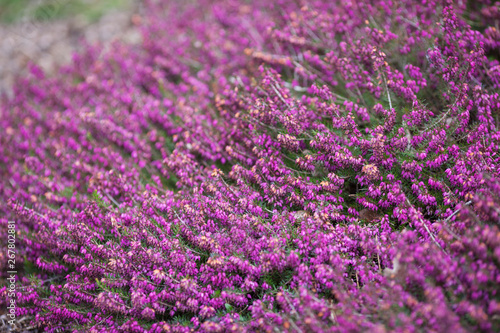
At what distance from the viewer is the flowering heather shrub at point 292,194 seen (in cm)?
279

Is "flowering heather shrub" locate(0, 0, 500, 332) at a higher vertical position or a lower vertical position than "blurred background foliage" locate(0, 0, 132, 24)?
lower

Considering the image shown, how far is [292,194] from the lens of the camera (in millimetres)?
3508

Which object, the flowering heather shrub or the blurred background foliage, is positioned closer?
the flowering heather shrub

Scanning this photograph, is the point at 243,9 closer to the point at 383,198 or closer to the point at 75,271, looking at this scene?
the point at 383,198

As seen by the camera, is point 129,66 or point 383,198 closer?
point 383,198

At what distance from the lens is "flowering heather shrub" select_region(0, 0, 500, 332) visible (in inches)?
110

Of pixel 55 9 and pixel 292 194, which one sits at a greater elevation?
pixel 55 9

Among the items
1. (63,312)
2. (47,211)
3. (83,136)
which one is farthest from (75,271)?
(83,136)

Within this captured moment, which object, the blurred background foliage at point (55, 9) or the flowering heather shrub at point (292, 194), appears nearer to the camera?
the flowering heather shrub at point (292, 194)

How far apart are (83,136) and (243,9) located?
12.2 ft

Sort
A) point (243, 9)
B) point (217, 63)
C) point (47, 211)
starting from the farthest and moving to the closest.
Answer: point (243, 9) → point (217, 63) → point (47, 211)

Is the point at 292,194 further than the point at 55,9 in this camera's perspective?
No

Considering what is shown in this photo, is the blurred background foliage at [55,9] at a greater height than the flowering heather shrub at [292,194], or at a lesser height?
greater

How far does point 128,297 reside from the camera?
336 cm
